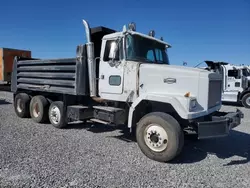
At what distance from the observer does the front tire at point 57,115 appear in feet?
23.0

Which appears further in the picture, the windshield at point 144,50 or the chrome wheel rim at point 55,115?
the chrome wheel rim at point 55,115

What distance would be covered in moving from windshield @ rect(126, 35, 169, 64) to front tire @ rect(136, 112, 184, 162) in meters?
1.61

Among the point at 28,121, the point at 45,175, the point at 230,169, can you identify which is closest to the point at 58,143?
the point at 45,175

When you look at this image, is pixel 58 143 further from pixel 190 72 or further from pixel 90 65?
pixel 190 72

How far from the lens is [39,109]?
774 cm

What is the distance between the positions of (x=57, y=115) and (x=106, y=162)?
3.22 metres

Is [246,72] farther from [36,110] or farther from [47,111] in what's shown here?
[36,110]

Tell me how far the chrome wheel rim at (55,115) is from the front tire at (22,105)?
174 cm

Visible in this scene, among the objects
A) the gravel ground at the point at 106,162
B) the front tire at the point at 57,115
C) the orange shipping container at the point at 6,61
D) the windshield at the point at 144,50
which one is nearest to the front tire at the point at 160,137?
the gravel ground at the point at 106,162

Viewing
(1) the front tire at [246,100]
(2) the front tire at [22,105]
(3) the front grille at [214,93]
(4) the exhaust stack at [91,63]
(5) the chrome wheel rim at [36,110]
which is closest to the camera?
(3) the front grille at [214,93]

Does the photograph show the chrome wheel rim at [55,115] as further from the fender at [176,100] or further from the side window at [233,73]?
the side window at [233,73]

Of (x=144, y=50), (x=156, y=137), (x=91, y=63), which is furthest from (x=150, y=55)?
(x=156, y=137)

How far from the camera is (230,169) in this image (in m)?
4.39

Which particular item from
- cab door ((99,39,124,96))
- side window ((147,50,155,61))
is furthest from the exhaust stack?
side window ((147,50,155,61))
